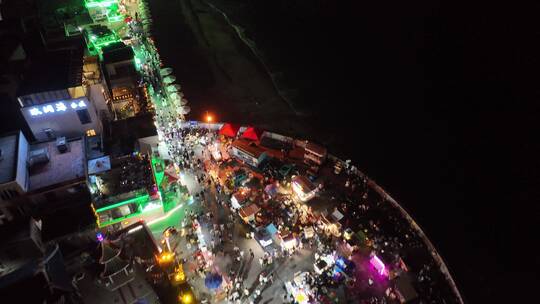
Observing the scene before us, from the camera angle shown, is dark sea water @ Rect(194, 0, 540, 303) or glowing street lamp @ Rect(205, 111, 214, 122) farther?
glowing street lamp @ Rect(205, 111, 214, 122)

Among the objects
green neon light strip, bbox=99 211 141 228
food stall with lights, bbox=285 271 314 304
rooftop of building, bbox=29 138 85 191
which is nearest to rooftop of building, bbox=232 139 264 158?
green neon light strip, bbox=99 211 141 228

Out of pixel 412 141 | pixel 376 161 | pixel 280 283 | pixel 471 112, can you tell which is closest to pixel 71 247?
pixel 280 283

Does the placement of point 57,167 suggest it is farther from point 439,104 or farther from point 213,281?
point 439,104

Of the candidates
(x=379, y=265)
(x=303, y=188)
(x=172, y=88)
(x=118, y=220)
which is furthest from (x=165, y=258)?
(x=172, y=88)

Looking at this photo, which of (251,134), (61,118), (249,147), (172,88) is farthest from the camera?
(172,88)

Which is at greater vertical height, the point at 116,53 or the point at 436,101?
the point at 116,53

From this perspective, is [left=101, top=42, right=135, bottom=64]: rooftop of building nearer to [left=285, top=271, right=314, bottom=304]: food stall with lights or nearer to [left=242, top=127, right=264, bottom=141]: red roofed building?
[left=242, top=127, right=264, bottom=141]: red roofed building
